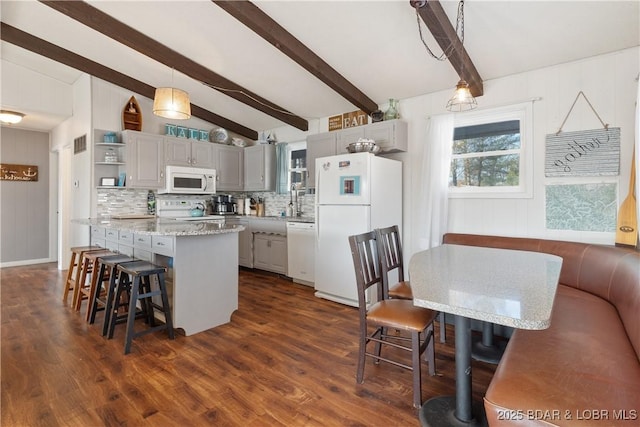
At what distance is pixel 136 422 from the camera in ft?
5.33

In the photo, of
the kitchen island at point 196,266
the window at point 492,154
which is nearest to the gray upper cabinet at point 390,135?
the window at point 492,154

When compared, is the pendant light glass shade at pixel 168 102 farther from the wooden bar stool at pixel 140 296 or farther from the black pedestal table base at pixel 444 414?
the black pedestal table base at pixel 444 414

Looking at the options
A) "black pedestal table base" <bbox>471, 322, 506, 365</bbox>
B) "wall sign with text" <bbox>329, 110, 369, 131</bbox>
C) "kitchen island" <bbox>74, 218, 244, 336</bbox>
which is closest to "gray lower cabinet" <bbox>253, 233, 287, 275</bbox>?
"kitchen island" <bbox>74, 218, 244, 336</bbox>

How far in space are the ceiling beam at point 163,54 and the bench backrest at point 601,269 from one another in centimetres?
331

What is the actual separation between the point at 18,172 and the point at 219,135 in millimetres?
3440

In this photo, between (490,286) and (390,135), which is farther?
(390,135)

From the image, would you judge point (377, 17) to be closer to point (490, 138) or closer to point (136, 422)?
point (490, 138)

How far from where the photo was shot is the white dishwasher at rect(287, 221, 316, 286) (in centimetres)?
416

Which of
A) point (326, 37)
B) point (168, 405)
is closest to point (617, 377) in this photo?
point (168, 405)

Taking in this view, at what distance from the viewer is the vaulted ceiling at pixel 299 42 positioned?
2.47m

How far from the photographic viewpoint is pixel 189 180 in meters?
4.99

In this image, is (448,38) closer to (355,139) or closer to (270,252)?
(355,139)

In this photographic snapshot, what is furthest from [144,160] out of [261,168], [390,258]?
[390,258]

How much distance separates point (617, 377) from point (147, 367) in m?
2.54
